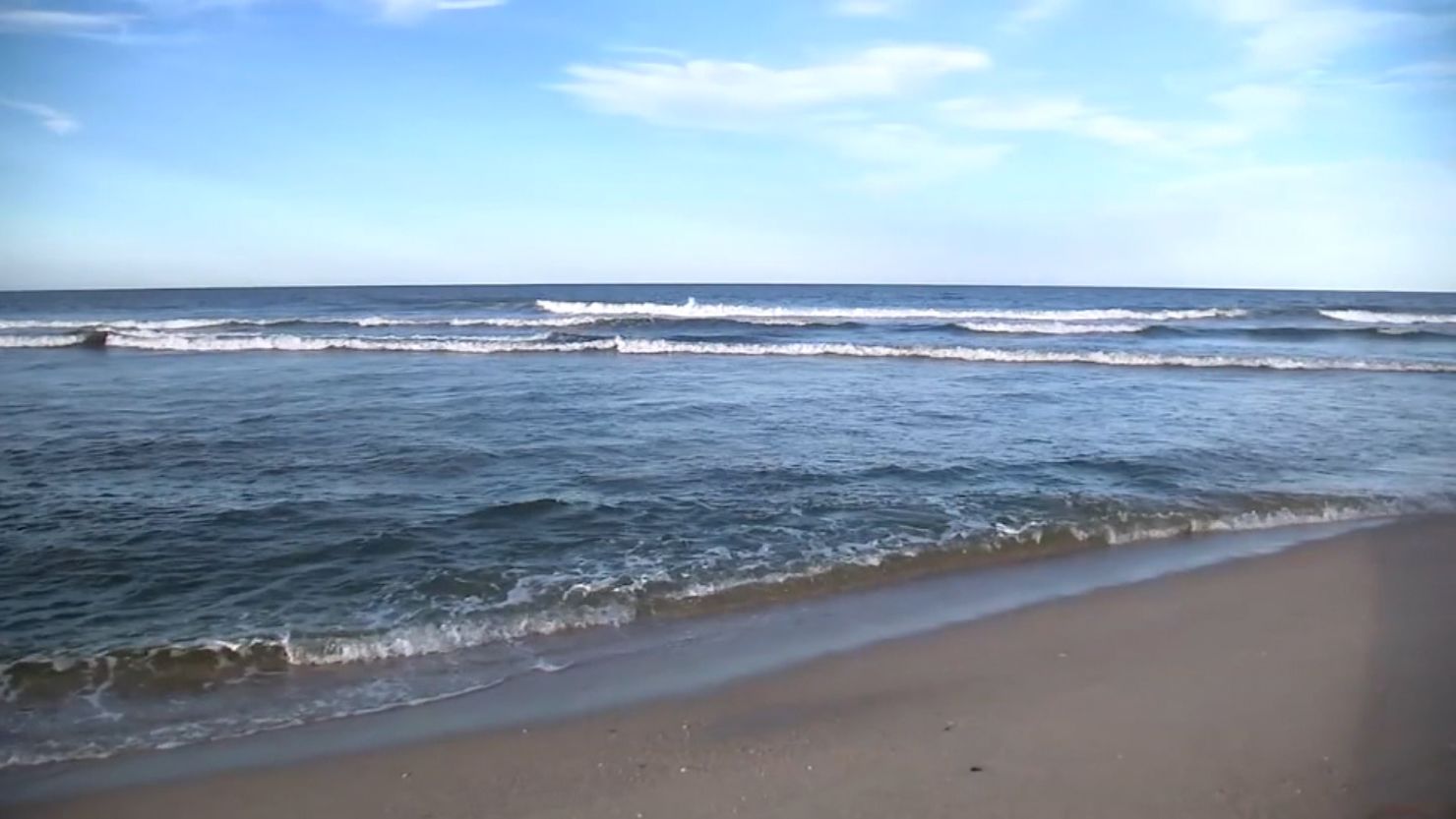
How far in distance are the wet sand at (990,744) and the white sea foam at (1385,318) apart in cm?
3878

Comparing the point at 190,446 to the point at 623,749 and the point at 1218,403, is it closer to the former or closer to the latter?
the point at 623,749

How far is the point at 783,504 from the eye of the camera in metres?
8.23

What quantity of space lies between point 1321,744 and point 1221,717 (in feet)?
1.34

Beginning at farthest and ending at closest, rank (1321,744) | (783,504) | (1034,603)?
(783,504)
(1034,603)
(1321,744)

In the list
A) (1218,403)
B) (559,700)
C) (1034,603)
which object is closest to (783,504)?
(1034,603)

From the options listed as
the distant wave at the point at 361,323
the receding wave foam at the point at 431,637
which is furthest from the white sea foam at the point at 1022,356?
the receding wave foam at the point at 431,637

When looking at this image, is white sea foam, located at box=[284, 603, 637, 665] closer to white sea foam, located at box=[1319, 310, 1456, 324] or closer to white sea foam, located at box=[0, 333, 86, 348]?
white sea foam, located at box=[0, 333, 86, 348]

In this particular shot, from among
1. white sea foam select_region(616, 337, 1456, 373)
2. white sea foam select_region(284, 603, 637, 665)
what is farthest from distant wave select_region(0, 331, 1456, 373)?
white sea foam select_region(284, 603, 637, 665)

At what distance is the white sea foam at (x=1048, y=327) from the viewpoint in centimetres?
3194

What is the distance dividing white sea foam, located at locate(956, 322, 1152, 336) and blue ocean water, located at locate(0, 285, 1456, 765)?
477 inches

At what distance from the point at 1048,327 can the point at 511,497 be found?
2841 centimetres

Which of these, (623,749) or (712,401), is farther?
(712,401)

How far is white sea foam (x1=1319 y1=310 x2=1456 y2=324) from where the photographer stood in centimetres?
3767

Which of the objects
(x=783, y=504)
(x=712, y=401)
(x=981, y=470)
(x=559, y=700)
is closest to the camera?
(x=559, y=700)
